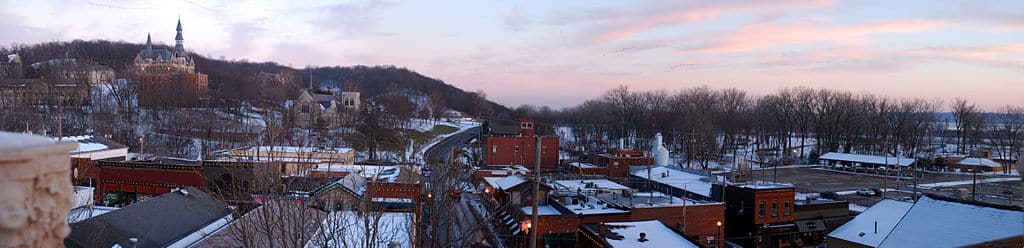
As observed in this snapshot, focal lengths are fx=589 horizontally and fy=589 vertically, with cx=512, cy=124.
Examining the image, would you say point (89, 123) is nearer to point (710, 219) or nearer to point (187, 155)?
point (187, 155)

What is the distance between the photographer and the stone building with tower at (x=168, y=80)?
58.9 m

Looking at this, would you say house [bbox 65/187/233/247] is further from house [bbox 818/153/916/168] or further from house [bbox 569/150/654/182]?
house [bbox 818/153/916/168]

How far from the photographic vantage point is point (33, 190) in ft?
5.13

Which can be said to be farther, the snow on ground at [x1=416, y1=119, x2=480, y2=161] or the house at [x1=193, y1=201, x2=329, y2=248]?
the snow on ground at [x1=416, y1=119, x2=480, y2=161]

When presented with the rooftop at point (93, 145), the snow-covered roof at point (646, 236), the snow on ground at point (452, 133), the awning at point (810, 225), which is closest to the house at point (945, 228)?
the snow-covered roof at point (646, 236)

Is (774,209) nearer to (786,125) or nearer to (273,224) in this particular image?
(273,224)

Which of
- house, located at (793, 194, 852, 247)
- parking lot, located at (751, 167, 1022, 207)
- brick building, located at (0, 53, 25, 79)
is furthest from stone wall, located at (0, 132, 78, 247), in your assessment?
brick building, located at (0, 53, 25, 79)

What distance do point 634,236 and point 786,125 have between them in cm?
6156

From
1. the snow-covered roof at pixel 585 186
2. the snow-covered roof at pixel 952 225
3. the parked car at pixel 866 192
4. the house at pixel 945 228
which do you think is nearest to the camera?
the house at pixel 945 228

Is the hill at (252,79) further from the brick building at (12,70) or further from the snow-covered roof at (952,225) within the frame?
the snow-covered roof at (952,225)

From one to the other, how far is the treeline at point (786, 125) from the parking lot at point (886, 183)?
9011 mm

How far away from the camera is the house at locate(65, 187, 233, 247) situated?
1193cm

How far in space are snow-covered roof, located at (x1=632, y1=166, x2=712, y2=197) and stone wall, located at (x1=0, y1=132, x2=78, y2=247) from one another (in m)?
27.3

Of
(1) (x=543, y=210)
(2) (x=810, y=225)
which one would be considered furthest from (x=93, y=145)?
(2) (x=810, y=225)
